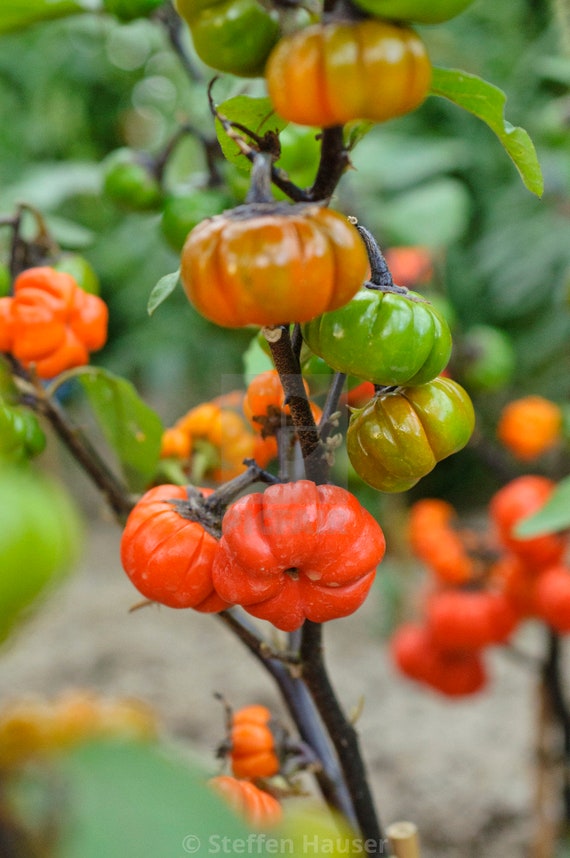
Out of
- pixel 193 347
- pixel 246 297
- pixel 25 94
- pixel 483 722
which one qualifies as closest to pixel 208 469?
pixel 246 297

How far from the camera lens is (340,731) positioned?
1.12 feet

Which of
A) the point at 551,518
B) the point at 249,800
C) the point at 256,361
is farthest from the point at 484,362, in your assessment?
the point at 249,800

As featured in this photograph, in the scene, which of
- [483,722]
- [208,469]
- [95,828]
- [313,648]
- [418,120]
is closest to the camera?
[95,828]

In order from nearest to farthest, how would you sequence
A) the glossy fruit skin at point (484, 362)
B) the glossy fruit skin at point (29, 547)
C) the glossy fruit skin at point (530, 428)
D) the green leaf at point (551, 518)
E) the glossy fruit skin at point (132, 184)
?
the glossy fruit skin at point (29, 547) < the green leaf at point (551, 518) < the glossy fruit skin at point (132, 184) < the glossy fruit skin at point (530, 428) < the glossy fruit skin at point (484, 362)

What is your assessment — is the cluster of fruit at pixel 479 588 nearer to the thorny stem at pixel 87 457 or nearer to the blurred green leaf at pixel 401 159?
the thorny stem at pixel 87 457

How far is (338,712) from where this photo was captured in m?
0.34

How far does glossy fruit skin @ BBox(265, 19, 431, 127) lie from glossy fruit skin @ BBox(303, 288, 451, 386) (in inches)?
2.6

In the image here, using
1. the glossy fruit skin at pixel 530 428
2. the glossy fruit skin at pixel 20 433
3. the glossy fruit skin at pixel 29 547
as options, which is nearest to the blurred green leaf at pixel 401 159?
the glossy fruit skin at pixel 530 428

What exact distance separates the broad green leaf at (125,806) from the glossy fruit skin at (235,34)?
0.18 meters

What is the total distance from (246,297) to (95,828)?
0.43 feet

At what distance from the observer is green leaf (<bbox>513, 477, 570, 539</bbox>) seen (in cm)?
43

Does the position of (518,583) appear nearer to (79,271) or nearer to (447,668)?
(447,668)

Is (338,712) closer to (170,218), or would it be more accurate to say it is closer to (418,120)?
(170,218)

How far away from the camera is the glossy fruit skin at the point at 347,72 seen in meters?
0.20
